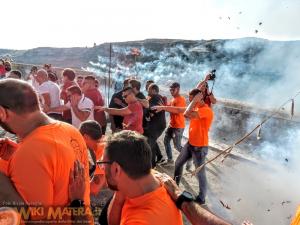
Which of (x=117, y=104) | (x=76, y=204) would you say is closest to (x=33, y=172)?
(x=76, y=204)

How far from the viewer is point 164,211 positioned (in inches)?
81.0

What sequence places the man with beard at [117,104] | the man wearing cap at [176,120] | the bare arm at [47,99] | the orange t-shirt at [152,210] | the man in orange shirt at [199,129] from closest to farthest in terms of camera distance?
the orange t-shirt at [152,210], the man in orange shirt at [199,129], the bare arm at [47,99], the man with beard at [117,104], the man wearing cap at [176,120]

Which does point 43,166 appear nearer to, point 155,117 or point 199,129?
point 199,129

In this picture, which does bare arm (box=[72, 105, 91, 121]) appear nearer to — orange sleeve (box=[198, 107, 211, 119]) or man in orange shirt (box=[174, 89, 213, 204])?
man in orange shirt (box=[174, 89, 213, 204])

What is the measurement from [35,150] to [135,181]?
590mm

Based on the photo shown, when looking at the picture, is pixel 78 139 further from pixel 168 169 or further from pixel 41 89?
pixel 168 169

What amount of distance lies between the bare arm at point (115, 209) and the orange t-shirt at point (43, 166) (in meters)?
0.31

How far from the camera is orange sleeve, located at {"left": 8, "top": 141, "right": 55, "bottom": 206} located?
209 cm

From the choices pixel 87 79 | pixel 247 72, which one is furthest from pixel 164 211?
pixel 247 72

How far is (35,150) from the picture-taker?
211cm

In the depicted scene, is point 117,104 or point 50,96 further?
point 117,104

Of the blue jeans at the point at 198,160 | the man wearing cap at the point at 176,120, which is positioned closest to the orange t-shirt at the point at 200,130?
the blue jeans at the point at 198,160

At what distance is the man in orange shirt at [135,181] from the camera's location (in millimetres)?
2055

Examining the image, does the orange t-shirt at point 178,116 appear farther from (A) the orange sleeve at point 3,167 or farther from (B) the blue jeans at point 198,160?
(A) the orange sleeve at point 3,167
